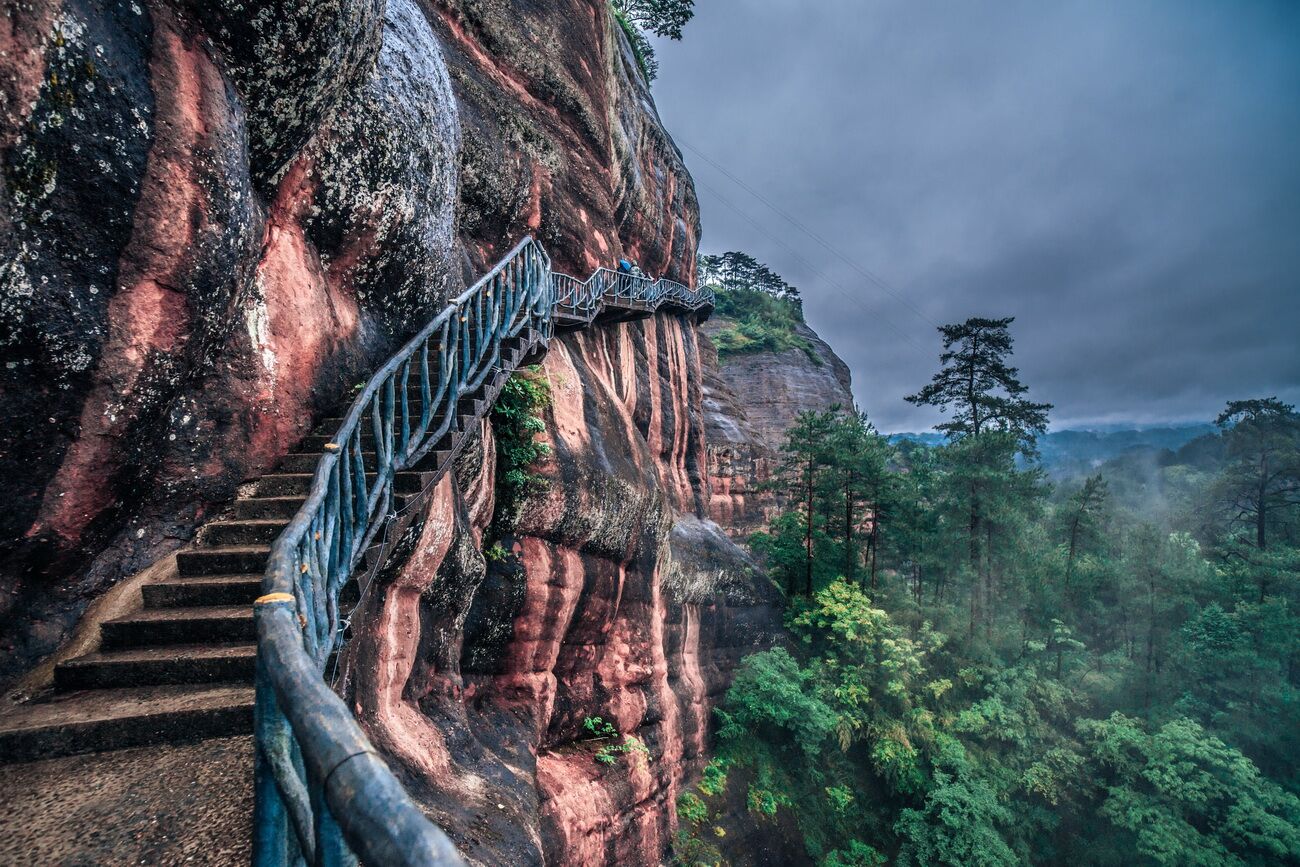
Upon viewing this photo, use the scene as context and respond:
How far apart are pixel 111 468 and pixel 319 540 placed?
1.79 meters

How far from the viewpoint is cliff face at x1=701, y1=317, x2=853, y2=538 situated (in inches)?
1112

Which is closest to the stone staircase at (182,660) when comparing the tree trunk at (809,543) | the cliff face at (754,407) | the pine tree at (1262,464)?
the tree trunk at (809,543)

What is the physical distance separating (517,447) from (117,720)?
18.9 feet

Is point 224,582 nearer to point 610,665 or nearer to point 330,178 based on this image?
point 330,178

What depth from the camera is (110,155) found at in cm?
307

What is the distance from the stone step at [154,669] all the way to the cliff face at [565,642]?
1.46 meters

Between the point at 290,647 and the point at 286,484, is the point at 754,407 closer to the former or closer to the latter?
the point at 286,484

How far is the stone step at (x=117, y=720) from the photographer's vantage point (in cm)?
261

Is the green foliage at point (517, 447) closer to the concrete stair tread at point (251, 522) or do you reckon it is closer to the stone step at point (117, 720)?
the concrete stair tread at point (251, 522)

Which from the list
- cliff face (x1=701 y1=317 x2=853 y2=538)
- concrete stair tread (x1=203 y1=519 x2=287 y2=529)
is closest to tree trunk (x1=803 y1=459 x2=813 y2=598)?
cliff face (x1=701 y1=317 x2=853 y2=538)

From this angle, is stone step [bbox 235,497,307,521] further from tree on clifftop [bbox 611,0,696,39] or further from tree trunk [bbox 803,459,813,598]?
tree on clifftop [bbox 611,0,696,39]

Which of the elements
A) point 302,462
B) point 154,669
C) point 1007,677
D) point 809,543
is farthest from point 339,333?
point 1007,677

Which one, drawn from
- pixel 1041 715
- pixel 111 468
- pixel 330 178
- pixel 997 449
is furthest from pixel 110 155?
pixel 1041 715

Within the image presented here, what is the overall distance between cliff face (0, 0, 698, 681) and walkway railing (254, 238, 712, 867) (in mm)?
1115
